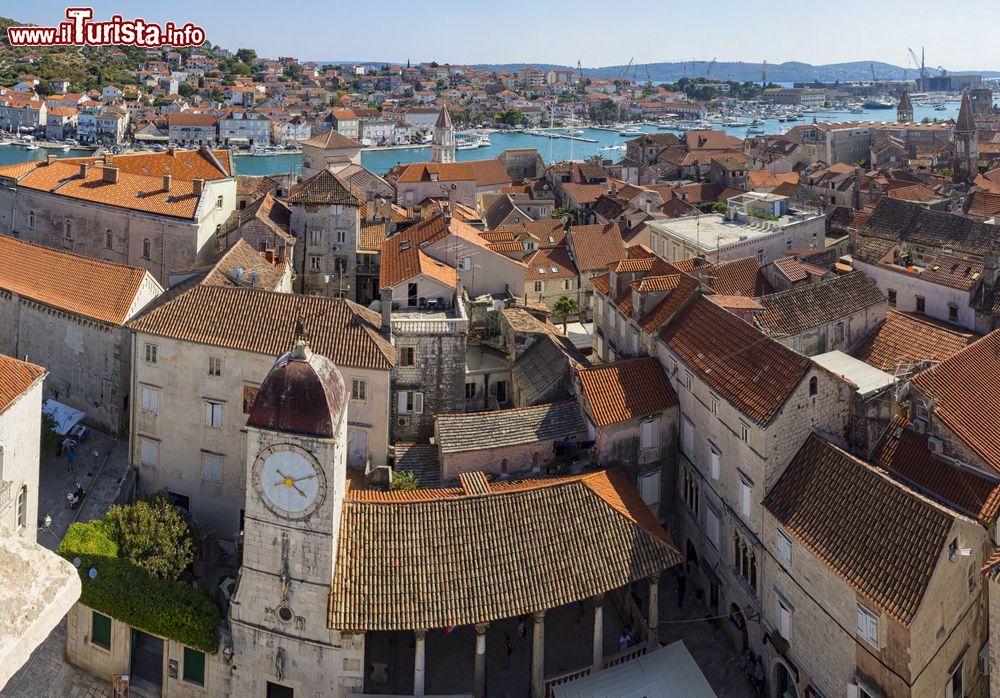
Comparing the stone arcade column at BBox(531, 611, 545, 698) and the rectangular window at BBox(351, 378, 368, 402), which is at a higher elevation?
the rectangular window at BBox(351, 378, 368, 402)

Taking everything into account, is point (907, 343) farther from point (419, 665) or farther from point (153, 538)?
point (153, 538)

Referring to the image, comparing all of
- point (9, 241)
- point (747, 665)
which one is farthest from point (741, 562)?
point (9, 241)

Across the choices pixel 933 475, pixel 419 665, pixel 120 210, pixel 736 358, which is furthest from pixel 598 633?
pixel 120 210

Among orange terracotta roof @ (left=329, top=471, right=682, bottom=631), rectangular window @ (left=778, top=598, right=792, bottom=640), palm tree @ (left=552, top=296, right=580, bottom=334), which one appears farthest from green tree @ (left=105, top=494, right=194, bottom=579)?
palm tree @ (left=552, top=296, right=580, bottom=334)

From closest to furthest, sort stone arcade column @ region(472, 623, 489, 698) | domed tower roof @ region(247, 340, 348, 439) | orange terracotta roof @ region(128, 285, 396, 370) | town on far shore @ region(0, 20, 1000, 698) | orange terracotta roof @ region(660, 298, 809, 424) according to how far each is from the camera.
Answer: domed tower roof @ region(247, 340, 348, 439) → town on far shore @ region(0, 20, 1000, 698) → stone arcade column @ region(472, 623, 489, 698) → orange terracotta roof @ region(660, 298, 809, 424) → orange terracotta roof @ region(128, 285, 396, 370)

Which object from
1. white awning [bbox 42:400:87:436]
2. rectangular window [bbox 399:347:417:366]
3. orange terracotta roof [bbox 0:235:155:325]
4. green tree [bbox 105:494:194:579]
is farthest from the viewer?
orange terracotta roof [bbox 0:235:155:325]

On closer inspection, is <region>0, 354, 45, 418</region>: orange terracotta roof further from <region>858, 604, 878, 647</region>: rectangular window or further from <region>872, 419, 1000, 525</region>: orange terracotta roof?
<region>872, 419, 1000, 525</region>: orange terracotta roof

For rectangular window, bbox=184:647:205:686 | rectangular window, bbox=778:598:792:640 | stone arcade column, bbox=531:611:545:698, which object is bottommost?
rectangular window, bbox=184:647:205:686

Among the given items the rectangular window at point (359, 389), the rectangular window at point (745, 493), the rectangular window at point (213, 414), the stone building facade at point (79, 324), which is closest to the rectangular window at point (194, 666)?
the rectangular window at point (213, 414)
